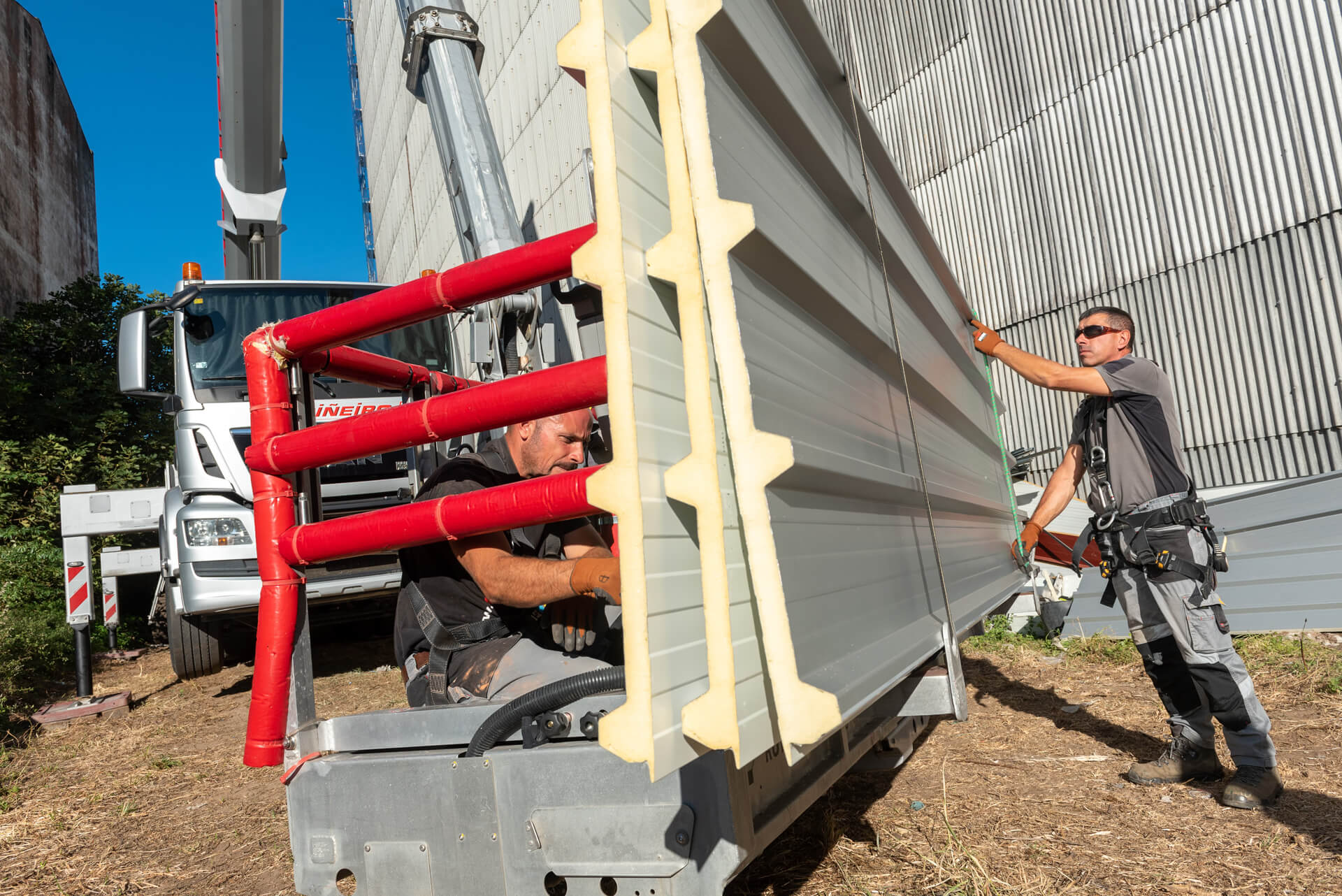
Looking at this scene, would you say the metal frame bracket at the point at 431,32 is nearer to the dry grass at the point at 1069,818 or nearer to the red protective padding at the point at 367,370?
the red protective padding at the point at 367,370

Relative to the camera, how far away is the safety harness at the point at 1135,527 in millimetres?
3109

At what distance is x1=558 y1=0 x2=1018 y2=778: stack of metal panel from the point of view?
1218 mm

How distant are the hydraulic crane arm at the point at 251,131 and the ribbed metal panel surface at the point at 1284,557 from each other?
8292 millimetres

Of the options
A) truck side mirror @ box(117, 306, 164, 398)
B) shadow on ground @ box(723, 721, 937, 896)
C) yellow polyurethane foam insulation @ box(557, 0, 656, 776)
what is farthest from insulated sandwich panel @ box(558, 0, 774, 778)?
truck side mirror @ box(117, 306, 164, 398)

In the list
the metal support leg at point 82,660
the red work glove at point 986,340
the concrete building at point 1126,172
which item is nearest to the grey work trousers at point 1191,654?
the red work glove at point 986,340

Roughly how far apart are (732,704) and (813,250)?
0.96 meters

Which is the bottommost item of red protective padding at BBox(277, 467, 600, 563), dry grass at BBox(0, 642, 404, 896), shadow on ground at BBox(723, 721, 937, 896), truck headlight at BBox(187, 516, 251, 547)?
shadow on ground at BBox(723, 721, 937, 896)

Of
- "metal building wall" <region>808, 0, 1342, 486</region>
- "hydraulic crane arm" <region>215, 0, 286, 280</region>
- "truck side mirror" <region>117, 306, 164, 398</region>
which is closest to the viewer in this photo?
"truck side mirror" <region>117, 306, 164, 398</region>

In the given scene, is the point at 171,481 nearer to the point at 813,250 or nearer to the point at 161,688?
the point at 161,688

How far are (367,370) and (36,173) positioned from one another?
22505 mm

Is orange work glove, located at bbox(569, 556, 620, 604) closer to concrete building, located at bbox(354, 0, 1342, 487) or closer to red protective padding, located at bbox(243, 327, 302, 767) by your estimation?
red protective padding, located at bbox(243, 327, 302, 767)

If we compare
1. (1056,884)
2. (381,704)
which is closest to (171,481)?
(381,704)

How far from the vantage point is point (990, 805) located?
2.94 meters

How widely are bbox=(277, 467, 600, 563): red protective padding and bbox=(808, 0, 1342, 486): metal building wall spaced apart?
6.98 m
